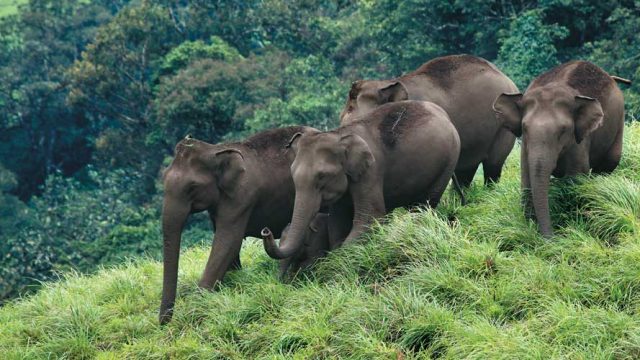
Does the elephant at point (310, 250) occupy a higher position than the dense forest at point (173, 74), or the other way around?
the elephant at point (310, 250)

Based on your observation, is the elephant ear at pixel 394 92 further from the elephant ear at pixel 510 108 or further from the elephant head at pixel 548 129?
the elephant head at pixel 548 129

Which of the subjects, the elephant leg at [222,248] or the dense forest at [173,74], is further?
the dense forest at [173,74]

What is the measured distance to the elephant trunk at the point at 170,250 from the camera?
8.64 metres

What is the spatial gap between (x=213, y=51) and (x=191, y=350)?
68.5ft

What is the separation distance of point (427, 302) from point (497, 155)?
331cm

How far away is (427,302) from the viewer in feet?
24.7

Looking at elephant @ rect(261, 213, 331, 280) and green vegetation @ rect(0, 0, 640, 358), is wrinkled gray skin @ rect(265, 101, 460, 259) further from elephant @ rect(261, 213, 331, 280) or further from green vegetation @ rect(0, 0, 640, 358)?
green vegetation @ rect(0, 0, 640, 358)

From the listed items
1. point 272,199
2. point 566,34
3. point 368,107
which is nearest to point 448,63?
point 368,107

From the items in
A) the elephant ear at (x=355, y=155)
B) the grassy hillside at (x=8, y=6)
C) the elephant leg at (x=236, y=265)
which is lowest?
the grassy hillside at (x=8, y=6)

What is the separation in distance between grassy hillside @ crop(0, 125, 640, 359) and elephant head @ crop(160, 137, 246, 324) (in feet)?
1.04

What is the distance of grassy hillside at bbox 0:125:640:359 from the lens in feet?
23.2

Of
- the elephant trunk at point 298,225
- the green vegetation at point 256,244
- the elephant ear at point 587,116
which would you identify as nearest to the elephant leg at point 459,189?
the green vegetation at point 256,244

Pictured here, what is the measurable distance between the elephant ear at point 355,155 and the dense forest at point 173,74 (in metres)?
11.6

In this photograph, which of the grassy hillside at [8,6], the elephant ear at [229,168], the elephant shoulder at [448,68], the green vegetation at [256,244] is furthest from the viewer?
the grassy hillside at [8,6]
